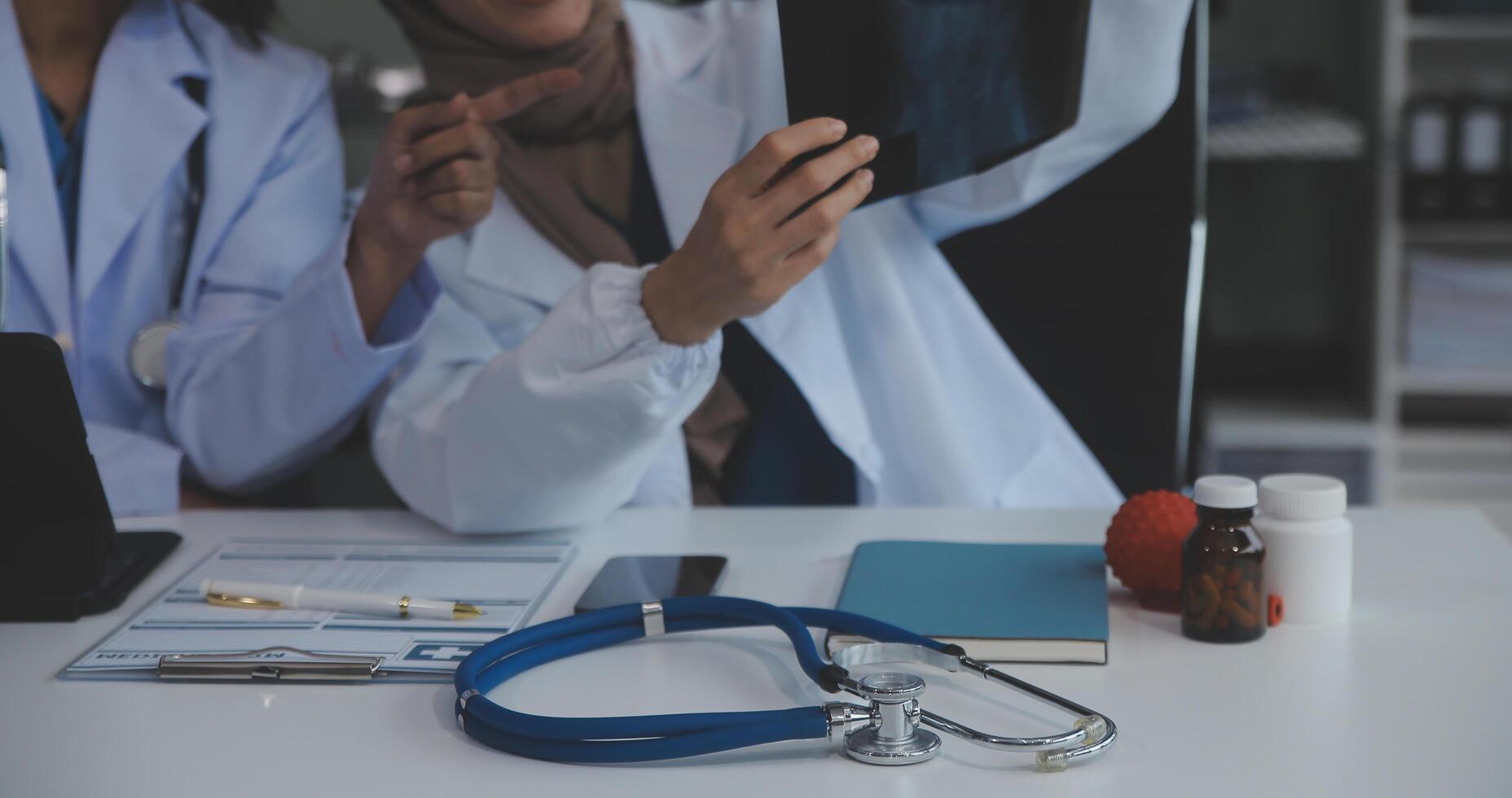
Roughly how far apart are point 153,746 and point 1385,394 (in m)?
2.27

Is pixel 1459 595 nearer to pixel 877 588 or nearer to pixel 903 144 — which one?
pixel 877 588

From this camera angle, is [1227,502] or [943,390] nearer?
[1227,502]

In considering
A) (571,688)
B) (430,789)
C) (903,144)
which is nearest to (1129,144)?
(903,144)

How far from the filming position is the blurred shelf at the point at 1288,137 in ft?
7.45

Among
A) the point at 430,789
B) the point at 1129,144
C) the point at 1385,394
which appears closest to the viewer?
the point at 430,789

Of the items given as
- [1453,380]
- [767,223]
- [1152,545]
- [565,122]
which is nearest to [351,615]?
[767,223]

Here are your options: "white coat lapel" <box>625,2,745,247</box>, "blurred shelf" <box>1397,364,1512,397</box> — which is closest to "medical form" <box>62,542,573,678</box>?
"white coat lapel" <box>625,2,745,247</box>

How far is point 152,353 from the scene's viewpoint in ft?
4.07

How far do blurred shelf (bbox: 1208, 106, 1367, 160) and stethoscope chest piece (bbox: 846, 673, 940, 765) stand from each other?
194 centimetres

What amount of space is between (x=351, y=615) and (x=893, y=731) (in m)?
0.38

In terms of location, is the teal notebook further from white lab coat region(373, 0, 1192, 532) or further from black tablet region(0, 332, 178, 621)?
black tablet region(0, 332, 178, 621)

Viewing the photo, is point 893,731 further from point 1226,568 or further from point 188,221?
point 188,221

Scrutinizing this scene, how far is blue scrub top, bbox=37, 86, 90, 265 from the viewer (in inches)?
49.4

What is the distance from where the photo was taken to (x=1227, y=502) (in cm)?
71
